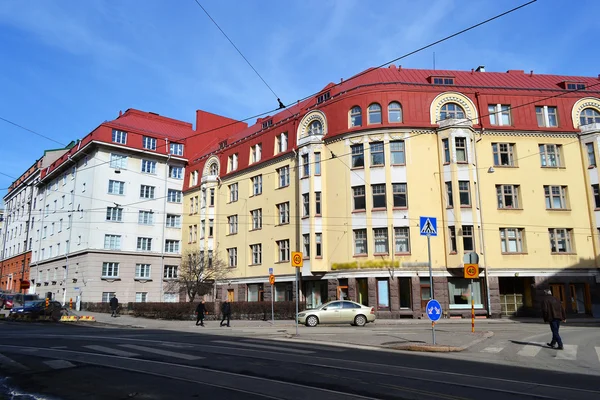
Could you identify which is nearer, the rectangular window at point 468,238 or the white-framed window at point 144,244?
the rectangular window at point 468,238

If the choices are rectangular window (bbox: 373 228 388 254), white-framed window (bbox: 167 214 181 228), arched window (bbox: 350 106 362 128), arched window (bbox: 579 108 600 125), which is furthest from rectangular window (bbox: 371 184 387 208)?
white-framed window (bbox: 167 214 181 228)

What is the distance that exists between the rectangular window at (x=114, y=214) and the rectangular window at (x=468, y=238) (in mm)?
33729

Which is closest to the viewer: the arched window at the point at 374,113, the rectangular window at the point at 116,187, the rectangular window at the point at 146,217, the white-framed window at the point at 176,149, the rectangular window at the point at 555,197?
the rectangular window at the point at 555,197

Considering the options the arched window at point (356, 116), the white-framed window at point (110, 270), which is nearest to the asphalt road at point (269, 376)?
the arched window at point (356, 116)

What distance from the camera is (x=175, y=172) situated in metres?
53.2

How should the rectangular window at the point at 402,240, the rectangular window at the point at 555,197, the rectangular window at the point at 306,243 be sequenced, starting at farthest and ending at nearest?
1. the rectangular window at the point at 306,243
2. the rectangular window at the point at 555,197
3. the rectangular window at the point at 402,240

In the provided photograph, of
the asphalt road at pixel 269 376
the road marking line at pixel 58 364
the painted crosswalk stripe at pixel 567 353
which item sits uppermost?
the road marking line at pixel 58 364

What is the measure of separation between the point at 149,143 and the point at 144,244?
433 inches

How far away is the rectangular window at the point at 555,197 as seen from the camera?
109 feet

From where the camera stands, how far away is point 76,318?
103ft

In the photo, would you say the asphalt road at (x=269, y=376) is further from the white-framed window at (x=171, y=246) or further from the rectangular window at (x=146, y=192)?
the white-framed window at (x=171, y=246)

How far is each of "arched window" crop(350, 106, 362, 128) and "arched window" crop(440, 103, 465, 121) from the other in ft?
19.0

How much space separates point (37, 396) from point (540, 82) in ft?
130

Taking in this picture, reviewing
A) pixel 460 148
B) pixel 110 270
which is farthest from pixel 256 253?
pixel 460 148
